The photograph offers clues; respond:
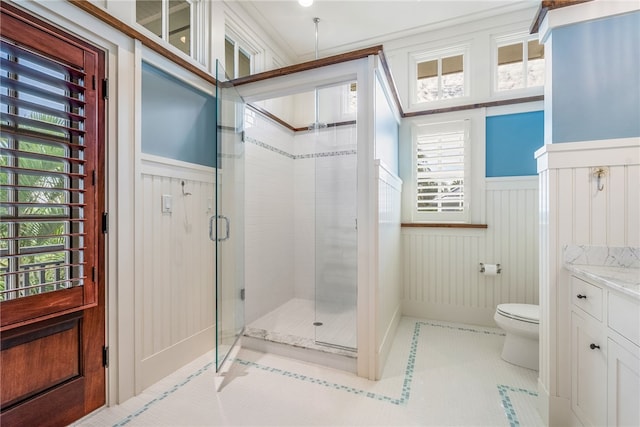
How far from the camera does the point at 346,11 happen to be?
2818 mm

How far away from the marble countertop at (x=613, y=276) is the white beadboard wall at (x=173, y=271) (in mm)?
2309

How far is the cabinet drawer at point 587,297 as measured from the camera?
124 centimetres

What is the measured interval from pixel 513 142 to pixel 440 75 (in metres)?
1.04

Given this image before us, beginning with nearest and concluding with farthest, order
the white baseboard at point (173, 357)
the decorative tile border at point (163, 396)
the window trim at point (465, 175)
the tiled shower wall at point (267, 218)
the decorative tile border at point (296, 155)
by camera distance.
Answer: the decorative tile border at point (163, 396), the white baseboard at point (173, 357), the decorative tile border at point (296, 155), the tiled shower wall at point (267, 218), the window trim at point (465, 175)

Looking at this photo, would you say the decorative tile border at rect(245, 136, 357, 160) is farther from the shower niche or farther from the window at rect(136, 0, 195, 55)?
the window at rect(136, 0, 195, 55)

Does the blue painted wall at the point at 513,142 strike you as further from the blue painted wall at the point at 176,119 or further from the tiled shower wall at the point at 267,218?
the blue painted wall at the point at 176,119

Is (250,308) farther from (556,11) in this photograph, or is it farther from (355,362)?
(556,11)

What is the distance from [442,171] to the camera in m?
3.01

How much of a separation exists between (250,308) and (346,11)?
2.98 m

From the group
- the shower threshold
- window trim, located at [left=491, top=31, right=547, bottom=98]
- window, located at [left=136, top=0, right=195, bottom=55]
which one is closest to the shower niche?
the shower threshold

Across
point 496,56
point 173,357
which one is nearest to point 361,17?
point 496,56

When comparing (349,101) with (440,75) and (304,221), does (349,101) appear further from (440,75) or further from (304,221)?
(304,221)

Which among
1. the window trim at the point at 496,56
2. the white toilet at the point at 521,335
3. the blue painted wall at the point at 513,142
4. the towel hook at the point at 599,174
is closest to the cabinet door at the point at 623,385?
the towel hook at the point at 599,174

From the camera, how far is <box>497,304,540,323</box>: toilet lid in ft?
6.72
